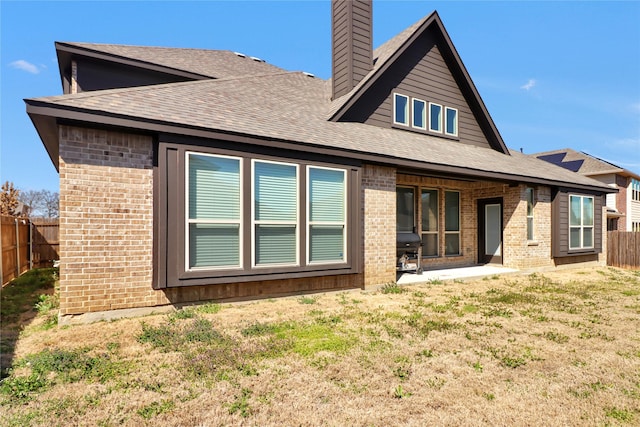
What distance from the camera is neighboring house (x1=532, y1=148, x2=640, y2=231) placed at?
2607 centimetres

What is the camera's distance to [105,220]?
578 cm

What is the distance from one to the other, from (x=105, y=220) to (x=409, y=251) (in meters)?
8.30

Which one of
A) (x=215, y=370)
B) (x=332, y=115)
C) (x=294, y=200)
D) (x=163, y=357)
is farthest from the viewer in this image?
(x=332, y=115)

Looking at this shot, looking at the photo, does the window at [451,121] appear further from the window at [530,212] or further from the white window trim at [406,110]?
the window at [530,212]

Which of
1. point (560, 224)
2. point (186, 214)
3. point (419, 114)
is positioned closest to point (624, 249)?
point (560, 224)

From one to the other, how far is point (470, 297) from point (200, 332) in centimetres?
614

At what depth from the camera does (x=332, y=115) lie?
9.85 metres

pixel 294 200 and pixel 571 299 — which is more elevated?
pixel 294 200

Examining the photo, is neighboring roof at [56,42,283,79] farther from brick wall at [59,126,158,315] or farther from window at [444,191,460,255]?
window at [444,191,460,255]

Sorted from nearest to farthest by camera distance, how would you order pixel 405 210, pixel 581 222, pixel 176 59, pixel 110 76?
pixel 110 76 → pixel 405 210 → pixel 176 59 → pixel 581 222

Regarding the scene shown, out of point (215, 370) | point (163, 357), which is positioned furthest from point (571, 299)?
point (163, 357)

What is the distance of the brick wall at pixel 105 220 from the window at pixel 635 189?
3690cm

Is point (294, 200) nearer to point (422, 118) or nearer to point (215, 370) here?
point (215, 370)

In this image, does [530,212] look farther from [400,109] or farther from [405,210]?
[400,109]
